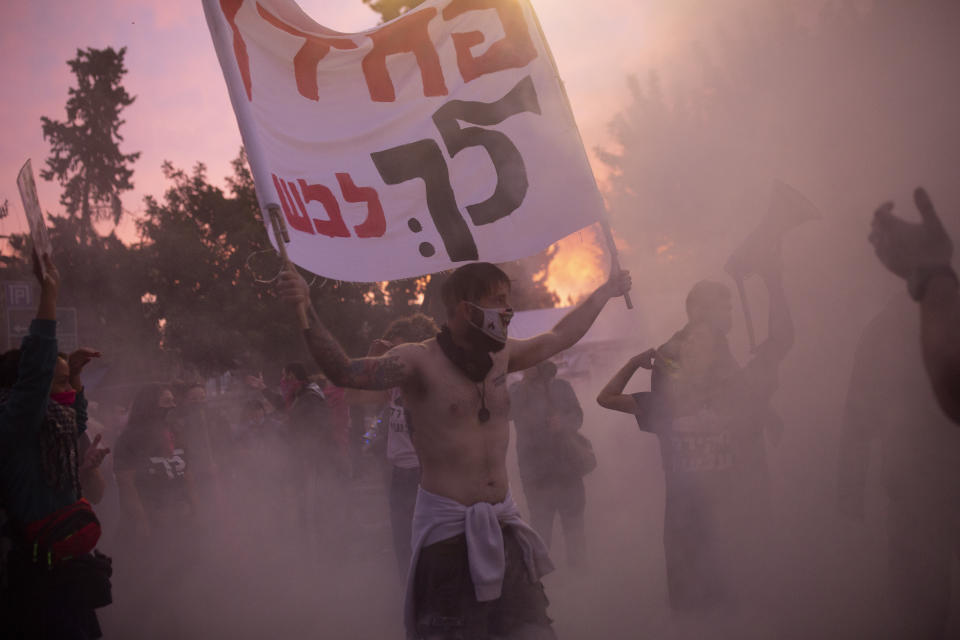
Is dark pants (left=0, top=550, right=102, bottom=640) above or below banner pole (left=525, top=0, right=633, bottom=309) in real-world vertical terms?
below

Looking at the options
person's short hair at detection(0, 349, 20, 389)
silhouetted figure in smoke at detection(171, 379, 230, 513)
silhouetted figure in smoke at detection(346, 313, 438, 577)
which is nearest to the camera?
person's short hair at detection(0, 349, 20, 389)

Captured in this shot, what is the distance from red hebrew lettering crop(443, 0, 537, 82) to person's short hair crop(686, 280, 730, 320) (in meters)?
1.65

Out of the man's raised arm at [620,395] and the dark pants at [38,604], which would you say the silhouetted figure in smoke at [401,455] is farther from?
the dark pants at [38,604]

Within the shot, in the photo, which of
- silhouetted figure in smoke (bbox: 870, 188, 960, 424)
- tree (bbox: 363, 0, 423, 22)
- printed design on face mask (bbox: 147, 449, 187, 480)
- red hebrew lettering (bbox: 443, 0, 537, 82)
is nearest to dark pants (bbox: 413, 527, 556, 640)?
silhouetted figure in smoke (bbox: 870, 188, 960, 424)

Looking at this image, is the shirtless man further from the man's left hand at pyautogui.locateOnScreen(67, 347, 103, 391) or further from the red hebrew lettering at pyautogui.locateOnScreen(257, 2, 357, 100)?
the red hebrew lettering at pyautogui.locateOnScreen(257, 2, 357, 100)

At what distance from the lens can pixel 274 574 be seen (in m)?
6.48

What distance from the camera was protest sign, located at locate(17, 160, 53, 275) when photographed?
2908mm

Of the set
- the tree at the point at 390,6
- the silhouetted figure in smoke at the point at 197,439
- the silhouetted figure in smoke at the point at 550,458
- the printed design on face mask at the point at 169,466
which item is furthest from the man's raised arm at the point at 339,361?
the tree at the point at 390,6

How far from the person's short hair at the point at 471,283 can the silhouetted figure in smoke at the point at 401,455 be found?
1958 mm

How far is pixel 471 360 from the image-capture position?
107 inches

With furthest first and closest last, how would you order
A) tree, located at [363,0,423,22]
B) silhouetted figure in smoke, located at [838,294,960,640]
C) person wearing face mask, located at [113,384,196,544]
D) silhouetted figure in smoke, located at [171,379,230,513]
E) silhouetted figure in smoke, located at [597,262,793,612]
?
tree, located at [363,0,423,22]
silhouetted figure in smoke, located at [171,379,230,513]
person wearing face mask, located at [113,384,196,544]
silhouetted figure in smoke, located at [597,262,793,612]
silhouetted figure in smoke, located at [838,294,960,640]

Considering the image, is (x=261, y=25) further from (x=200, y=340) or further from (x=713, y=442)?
(x=200, y=340)

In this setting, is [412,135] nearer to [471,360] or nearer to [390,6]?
[471,360]

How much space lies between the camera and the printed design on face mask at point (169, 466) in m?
6.58
